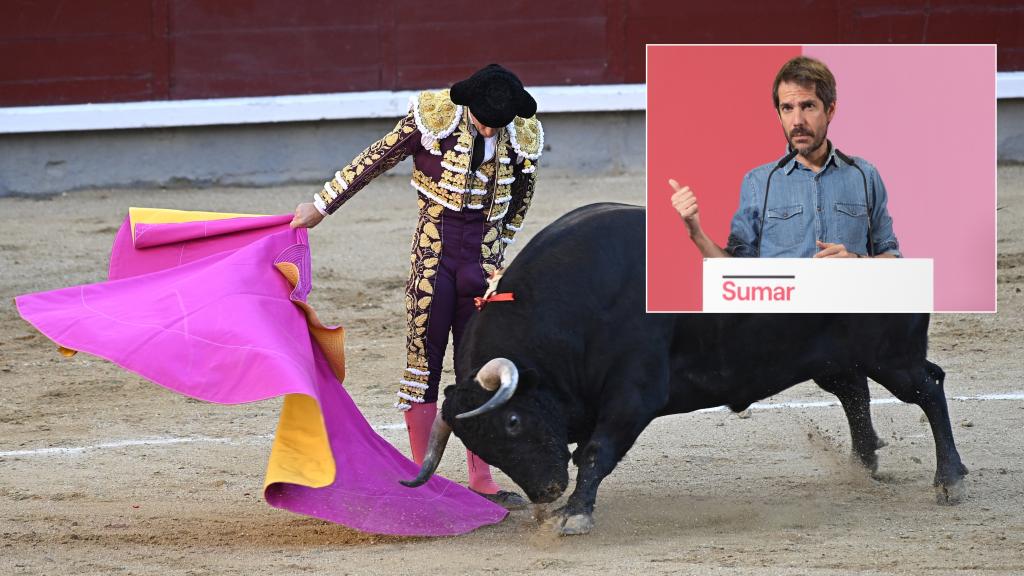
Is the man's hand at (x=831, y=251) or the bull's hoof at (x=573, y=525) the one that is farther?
the bull's hoof at (x=573, y=525)

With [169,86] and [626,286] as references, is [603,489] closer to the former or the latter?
[626,286]

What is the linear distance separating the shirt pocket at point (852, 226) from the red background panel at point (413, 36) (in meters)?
6.27

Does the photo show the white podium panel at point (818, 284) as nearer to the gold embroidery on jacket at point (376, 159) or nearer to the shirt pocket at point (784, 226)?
the shirt pocket at point (784, 226)

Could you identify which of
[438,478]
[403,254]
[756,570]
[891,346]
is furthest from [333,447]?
[403,254]

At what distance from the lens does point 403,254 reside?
24.6 ft

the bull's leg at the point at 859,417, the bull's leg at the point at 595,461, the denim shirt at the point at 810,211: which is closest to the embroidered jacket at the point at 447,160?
the bull's leg at the point at 595,461

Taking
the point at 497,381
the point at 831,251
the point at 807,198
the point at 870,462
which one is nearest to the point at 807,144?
the point at 807,198

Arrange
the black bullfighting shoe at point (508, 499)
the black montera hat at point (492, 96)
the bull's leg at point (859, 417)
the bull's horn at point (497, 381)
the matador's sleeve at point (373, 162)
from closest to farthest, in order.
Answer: the bull's horn at point (497, 381), the black montera hat at point (492, 96), the matador's sleeve at point (373, 162), the black bullfighting shoe at point (508, 499), the bull's leg at point (859, 417)

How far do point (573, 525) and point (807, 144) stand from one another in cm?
126

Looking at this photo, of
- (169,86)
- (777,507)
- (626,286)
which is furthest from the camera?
(169,86)

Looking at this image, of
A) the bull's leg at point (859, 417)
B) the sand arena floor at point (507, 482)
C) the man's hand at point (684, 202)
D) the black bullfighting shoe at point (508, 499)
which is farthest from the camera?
the bull's leg at point (859, 417)

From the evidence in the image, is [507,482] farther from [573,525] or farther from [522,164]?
[522,164]

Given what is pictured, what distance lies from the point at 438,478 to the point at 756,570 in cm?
96

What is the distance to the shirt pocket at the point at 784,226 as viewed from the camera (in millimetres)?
2920
